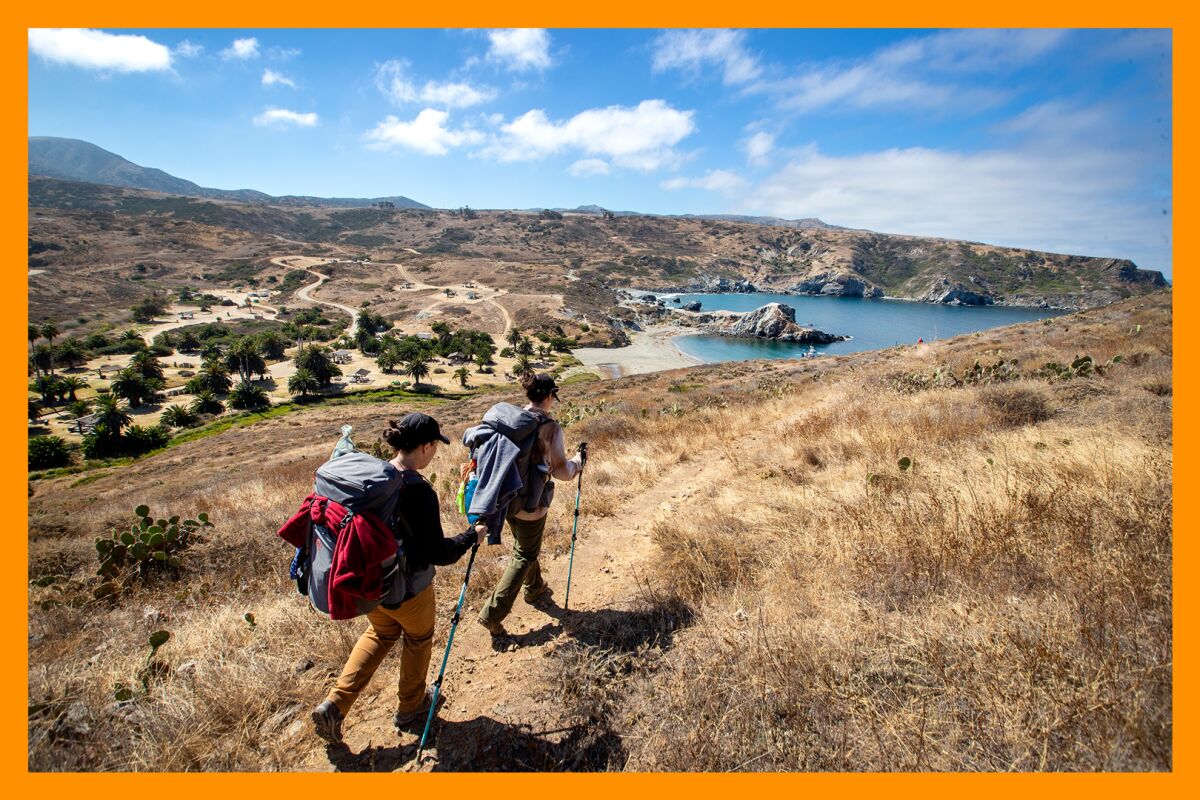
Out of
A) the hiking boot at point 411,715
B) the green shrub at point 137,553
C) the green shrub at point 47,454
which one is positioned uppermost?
the hiking boot at point 411,715

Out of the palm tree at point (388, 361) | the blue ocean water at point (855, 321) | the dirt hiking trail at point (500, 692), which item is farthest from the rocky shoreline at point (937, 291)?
the dirt hiking trail at point (500, 692)

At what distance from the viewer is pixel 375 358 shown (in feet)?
248

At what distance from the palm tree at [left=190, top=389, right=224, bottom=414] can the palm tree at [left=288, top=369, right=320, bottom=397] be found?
23.2ft

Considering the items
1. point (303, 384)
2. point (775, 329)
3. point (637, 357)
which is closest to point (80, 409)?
point (303, 384)

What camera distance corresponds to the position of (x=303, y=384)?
56656mm

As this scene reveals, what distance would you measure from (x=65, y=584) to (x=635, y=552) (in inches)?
279

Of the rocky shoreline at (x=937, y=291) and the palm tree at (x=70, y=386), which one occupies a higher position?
the rocky shoreline at (x=937, y=291)

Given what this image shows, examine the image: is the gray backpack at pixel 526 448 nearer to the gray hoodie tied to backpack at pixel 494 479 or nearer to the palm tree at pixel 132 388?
the gray hoodie tied to backpack at pixel 494 479

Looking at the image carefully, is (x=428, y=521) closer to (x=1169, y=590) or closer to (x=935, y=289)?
(x=1169, y=590)

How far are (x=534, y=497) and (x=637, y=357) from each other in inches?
3068

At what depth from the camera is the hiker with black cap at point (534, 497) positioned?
13.0ft

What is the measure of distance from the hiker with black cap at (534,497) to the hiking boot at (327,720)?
132cm

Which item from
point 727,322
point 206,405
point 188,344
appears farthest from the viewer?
point 727,322

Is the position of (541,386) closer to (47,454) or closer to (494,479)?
(494,479)
